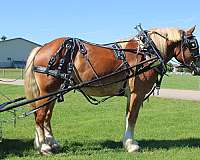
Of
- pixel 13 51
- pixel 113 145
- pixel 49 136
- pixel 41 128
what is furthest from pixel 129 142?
pixel 13 51

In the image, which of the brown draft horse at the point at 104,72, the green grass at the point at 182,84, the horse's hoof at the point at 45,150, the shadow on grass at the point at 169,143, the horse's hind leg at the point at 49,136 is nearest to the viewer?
the horse's hoof at the point at 45,150

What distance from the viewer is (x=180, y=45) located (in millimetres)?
8039

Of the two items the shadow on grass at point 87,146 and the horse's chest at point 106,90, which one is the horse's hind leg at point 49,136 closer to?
the shadow on grass at point 87,146

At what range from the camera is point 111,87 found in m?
7.83

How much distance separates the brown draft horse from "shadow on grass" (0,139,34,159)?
0.31m

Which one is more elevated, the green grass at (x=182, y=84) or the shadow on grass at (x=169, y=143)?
the shadow on grass at (x=169, y=143)

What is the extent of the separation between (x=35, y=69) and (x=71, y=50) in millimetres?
731

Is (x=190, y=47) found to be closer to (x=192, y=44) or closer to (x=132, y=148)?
(x=192, y=44)

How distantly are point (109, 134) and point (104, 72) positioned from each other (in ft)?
8.45

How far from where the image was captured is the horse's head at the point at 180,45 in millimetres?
7992

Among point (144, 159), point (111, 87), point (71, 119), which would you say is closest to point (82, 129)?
point (71, 119)

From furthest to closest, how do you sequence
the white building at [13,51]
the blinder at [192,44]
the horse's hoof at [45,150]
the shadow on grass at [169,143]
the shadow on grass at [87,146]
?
the white building at [13,51] → the shadow on grass at [169,143] → the blinder at [192,44] → the shadow on grass at [87,146] → the horse's hoof at [45,150]

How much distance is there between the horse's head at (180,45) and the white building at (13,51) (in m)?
80.5

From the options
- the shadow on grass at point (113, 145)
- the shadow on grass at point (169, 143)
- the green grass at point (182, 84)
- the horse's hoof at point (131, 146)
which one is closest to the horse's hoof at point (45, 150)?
the shadow on grass at point (113, 145)
